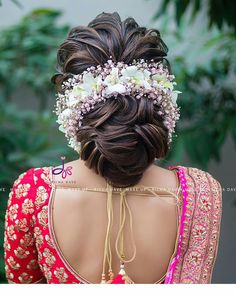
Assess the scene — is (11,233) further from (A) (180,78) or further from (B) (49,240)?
(A) (180,78)

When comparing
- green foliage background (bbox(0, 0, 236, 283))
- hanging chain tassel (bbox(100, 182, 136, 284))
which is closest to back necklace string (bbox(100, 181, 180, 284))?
hanging chain tassel (bbox(100, 182, 136, 284))

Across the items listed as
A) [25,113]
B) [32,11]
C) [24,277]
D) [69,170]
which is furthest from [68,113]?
[32,11]

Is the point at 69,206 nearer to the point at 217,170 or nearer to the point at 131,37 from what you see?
the point at 131,37

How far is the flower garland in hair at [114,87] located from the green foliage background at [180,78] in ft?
3.93

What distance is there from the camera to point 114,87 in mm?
1363

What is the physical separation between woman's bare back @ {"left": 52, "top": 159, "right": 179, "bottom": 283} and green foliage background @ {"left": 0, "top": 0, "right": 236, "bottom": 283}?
3.88 ft

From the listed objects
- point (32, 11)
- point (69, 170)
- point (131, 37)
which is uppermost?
point (32, 11)

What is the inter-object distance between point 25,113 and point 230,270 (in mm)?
993

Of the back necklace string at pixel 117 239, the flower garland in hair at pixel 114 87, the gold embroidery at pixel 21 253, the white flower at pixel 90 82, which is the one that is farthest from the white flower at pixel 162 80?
the gold embroidery at pixel 21 253

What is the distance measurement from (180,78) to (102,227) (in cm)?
147

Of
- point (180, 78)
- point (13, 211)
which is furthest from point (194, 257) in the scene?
point (180, 78)

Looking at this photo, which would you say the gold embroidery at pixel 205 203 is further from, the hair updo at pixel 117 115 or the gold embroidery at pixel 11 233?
the gold embroidery at pixel 11 233

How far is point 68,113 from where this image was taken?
1.40 m

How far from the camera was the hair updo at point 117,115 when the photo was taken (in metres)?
1.33
